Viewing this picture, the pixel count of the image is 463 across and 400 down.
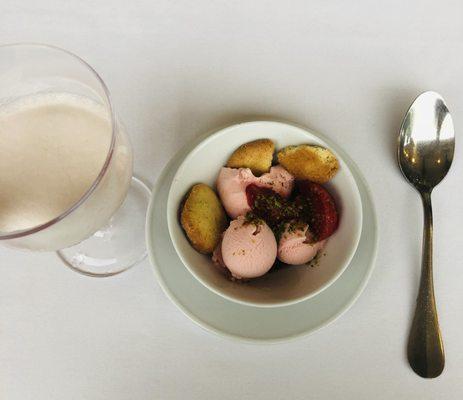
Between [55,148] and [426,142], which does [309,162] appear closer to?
[426,142]

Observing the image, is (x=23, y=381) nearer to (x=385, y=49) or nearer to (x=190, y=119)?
(x=190, y=119)

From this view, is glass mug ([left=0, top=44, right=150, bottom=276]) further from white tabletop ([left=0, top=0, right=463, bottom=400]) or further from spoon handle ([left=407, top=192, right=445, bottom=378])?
spoon handle ([left=407, top=192, right=445, bottom=378])

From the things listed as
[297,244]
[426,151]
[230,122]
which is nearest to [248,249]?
[297,244]

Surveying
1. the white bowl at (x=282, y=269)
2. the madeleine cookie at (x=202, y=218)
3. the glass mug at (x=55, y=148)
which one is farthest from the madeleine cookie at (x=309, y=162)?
the glass mug at (x=55, y=148)

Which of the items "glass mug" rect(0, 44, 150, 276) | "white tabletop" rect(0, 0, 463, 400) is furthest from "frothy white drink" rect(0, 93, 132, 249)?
"white tabletop" rect(0, 0, 463, 400)

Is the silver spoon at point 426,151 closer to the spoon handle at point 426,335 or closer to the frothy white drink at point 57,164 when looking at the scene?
the spoon handle at point 426,335

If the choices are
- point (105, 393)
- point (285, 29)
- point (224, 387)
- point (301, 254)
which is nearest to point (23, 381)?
point (105, 393)
